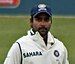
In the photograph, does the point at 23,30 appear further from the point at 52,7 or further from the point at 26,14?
the point at 26,14

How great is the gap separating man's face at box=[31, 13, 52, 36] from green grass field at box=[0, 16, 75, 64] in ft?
22.1

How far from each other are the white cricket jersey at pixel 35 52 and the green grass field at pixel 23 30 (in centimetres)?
663

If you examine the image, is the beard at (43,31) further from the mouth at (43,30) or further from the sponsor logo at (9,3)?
the sponsor logo at (9,3)

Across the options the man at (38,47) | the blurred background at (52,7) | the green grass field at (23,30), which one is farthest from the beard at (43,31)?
the blurred background at (52,7)

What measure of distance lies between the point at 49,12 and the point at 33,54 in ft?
1.42

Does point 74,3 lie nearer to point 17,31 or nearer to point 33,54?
point 17,31

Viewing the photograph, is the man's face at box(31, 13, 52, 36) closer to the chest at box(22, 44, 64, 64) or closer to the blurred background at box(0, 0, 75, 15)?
the chest at box(22, 44, 64, 64)

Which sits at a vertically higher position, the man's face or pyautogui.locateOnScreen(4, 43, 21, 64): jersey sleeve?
the man's face

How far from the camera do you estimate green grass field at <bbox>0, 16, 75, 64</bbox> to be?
Result: 547 inches

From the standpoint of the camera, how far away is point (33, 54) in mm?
4594

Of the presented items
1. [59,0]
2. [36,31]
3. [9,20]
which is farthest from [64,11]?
[36,31]

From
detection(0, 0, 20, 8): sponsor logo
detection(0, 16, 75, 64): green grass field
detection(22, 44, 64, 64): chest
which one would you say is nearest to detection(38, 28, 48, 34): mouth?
detection(22, 44, 64, 64): chest

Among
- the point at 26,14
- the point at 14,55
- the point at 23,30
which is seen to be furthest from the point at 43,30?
the point at 26,14

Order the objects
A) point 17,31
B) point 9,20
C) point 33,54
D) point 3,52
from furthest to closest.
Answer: point 9,20
point 17,31
point 3,52
point 33,54
